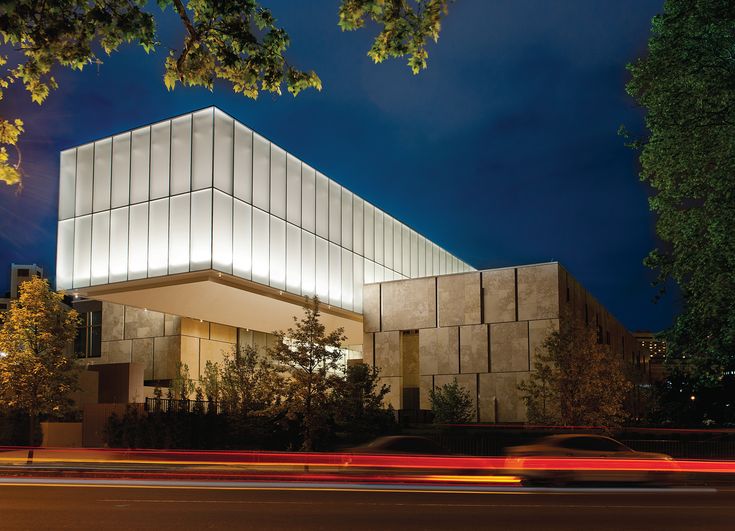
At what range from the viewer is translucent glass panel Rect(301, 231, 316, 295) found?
38.6 m

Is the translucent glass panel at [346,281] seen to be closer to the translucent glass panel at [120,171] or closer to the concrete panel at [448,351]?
the concrete panel at [448,351]

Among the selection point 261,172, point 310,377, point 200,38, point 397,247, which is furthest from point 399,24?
point 397,247

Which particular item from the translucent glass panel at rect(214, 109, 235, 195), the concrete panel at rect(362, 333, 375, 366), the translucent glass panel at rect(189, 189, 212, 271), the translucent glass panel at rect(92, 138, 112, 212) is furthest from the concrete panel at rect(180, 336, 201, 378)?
the translucent glass panel at rect(214, 109, 235, 195)

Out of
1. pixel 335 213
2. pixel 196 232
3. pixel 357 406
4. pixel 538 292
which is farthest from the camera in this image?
pixel 335 213

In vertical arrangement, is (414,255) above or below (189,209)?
above

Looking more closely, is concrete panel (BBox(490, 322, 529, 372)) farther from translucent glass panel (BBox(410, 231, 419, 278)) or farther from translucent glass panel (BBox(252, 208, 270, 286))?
translucent glass panel (BBox(410, 231, 419, 278))

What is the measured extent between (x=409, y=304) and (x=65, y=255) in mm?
18101

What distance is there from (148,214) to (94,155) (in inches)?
195

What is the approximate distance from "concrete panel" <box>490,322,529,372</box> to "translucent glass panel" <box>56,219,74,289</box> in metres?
21.2

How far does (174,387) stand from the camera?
3956 centimetres

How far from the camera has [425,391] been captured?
3953 cm

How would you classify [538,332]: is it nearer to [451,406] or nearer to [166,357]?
[451,406]

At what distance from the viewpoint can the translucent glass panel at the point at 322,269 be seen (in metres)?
39.8

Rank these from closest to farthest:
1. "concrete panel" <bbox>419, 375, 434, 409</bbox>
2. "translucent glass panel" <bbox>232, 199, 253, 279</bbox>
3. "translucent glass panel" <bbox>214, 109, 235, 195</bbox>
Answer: "translucent glass panel" <bbox>214, 109, 235, 195</bbox>, "translucent glass panel" <bbox>232, 199, 253, 279</bbox>, "concrete panel" <bbox>419, 375, 434, 409</bbox>
